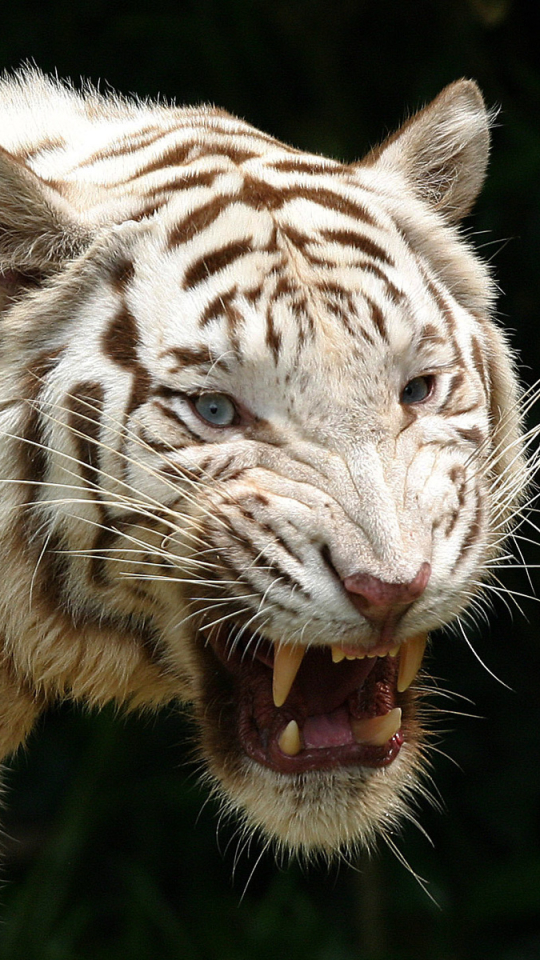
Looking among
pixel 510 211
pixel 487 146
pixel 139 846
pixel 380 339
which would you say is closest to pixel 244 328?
pixel 380 339

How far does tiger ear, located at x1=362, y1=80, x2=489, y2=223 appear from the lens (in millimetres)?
1531

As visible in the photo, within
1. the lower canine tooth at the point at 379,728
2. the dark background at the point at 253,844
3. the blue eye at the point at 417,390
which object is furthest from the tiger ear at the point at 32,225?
the dark background at the point at 253,844

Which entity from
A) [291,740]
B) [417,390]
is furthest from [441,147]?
[291,740]

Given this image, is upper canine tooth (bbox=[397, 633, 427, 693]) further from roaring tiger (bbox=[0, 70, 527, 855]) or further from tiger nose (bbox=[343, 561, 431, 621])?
tiger nose (bbox=[343, 561, 431, 621])

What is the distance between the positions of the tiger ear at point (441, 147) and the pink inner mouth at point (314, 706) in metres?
0.59

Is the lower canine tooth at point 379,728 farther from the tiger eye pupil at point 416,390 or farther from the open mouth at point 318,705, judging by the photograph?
the tiger eye pupil at point 416,390

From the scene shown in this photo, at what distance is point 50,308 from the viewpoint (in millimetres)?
1311

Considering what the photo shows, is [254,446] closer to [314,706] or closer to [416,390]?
[416,390]

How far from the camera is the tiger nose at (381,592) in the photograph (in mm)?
1088

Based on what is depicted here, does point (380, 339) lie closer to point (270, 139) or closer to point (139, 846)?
point (270, 139)

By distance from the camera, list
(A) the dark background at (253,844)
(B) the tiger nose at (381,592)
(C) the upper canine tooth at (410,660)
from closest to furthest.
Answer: (B) the tiger nose at (381,592), (C) the upper canine tooth at (410,660), (A) the dark background at (253,844)

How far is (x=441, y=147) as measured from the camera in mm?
1540

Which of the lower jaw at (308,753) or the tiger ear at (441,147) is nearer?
the lower jaw at (308,753)

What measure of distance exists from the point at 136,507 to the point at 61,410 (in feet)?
0.46
